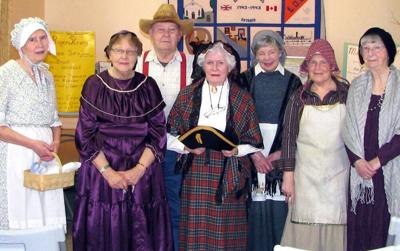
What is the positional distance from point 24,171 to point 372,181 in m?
1.66

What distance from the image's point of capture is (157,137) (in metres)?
2.89

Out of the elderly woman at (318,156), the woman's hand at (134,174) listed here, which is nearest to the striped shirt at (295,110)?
the elderly woman at (318,156)

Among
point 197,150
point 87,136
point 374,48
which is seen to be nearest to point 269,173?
point 197,150

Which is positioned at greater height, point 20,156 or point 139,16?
point 139,16

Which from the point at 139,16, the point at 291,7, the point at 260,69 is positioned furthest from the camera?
the point at 139,16

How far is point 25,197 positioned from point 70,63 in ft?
6.74

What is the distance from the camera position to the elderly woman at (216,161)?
289 centimetres

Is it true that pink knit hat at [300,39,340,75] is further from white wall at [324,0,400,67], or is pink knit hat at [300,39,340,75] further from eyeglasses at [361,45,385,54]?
white wall at [324,0,400,67]

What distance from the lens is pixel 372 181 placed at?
106 inches

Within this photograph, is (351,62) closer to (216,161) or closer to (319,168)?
(319,168)

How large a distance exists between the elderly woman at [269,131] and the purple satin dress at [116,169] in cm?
56

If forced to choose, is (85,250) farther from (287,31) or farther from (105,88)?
(287,31)

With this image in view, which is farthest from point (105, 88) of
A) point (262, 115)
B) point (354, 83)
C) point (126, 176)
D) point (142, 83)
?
point (354, 83)

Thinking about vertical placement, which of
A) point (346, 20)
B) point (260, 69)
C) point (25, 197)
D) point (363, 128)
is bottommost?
point (25, 197)
